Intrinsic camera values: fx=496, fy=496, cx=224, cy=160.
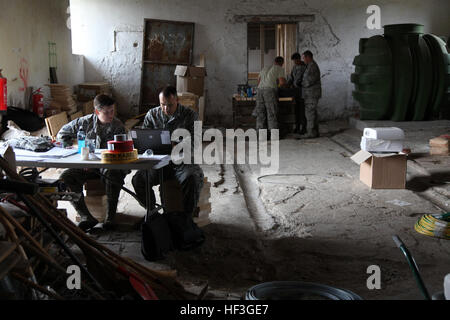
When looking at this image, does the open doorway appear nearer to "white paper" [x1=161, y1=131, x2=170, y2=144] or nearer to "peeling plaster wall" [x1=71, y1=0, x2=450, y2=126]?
"peeling plaster wall" [x1=71, y1=0, x2=450, y2=126]

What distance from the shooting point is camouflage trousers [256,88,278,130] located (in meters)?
10.3

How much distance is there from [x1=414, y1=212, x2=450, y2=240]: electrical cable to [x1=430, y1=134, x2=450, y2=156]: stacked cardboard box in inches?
140

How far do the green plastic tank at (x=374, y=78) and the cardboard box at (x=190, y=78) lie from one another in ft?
11.4

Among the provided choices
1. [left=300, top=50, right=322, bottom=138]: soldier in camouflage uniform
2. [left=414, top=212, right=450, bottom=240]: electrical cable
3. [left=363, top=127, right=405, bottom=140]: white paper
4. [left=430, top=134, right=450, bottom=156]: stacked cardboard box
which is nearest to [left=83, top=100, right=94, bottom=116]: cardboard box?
[left=300, top=50, right=322, bottom=138]: soldier in camouflage uniform

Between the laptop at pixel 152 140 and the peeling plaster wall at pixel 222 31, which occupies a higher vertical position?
the peeling plaster wall at pixel 222 31

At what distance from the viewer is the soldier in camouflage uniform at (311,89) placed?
10344 millimetres


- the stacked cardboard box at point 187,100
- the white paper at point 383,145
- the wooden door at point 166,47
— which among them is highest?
the wooden door at point 166,47

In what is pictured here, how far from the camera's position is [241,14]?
12312 millimetres

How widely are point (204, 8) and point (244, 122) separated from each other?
322cm

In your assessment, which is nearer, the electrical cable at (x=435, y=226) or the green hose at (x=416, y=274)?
the green hose at (x=416, y=274)

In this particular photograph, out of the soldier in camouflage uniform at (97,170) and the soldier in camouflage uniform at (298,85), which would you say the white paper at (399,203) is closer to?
the soldier in camouflage uniform at (97,170)

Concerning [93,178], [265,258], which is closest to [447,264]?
[265,258]

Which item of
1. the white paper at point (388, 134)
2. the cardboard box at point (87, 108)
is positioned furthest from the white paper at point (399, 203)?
the cardboard box at point (87, 108)

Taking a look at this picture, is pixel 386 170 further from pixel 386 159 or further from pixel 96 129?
pixel 96 129
